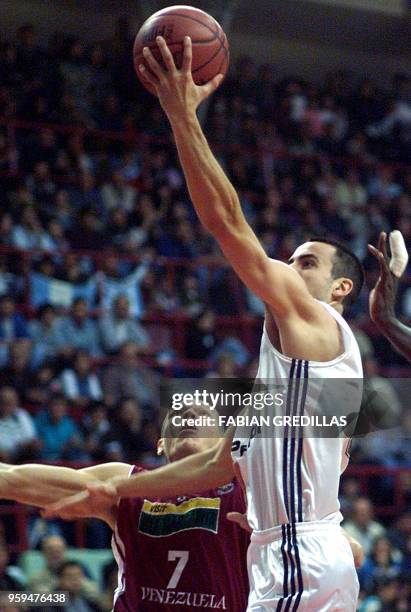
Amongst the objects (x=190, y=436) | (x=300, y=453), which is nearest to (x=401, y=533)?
(x=190, y=436)

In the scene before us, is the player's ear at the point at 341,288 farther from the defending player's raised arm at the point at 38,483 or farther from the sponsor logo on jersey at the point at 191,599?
the sponsor logo on jersey at the point at 191,599

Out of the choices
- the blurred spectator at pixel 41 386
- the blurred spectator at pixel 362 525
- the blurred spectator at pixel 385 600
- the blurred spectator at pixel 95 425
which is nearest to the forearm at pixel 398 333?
the blurred spectator at pixel 385 600

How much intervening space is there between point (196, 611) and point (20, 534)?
4.03 metres

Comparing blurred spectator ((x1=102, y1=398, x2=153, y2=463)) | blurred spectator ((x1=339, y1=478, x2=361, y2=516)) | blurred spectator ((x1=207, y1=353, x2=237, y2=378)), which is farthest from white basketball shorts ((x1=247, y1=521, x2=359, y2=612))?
blurred spectator ((x1=207, y1=353, x2=237, y2=378))

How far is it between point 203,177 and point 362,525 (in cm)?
635

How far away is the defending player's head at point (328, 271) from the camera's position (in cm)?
406

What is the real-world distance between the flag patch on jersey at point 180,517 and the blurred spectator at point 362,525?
4897mm

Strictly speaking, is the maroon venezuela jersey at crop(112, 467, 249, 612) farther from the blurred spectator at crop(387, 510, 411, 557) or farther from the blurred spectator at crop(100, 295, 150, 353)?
the blurred spectator at crop(100, 295, 150, 353)

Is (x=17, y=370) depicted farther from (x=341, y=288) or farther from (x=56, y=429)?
(x=341, y=288)

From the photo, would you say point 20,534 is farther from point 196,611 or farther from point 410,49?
point 410,49

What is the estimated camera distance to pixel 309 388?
11.9 ft

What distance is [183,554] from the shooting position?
4488mm

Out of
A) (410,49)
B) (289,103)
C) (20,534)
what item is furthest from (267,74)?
(20,534)

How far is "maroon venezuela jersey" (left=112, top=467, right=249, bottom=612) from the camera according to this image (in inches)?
175
